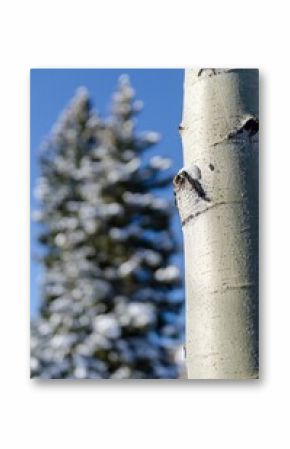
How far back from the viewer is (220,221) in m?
1.06

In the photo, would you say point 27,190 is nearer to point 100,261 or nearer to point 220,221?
point 100,261

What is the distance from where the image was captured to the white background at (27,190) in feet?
6.15

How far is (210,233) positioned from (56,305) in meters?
0.89

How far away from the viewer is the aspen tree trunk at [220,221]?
3.44 feet

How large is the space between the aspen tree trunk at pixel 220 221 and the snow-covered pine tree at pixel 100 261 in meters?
0.63

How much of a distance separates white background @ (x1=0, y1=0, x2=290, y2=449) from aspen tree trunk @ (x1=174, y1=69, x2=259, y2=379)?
0.68 meters

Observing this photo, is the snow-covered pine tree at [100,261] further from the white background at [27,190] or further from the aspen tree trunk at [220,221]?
the aspen tree trunk at [220,221]

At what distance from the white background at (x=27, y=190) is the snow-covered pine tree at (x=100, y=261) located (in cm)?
6

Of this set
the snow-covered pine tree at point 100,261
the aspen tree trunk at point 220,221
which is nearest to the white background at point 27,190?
the snow-covered pine tree at point 100,261

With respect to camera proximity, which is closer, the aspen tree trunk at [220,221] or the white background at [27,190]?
the aspen tree trunk at [220,221]

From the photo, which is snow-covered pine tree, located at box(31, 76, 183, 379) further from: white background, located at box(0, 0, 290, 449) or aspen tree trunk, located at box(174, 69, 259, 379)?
aspen tree trunk, located at box(174, 69, 259, 379)

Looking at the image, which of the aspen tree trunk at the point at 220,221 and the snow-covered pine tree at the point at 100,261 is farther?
the snow-covered pine tree at the point at 100,261

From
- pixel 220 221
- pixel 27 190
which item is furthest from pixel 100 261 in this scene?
pixel 220 221

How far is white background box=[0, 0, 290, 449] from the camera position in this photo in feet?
6.15
